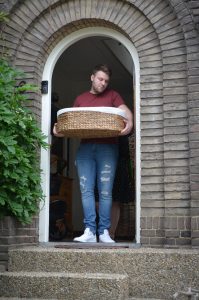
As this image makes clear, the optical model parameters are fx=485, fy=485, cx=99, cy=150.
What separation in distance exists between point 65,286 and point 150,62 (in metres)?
2.60

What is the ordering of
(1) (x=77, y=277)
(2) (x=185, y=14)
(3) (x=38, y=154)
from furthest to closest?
(3) (x=38, y=154)
(2) (x=185, y=14)
(1) (x=77, y=277)

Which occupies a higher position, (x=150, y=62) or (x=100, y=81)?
(x=150, y=62)

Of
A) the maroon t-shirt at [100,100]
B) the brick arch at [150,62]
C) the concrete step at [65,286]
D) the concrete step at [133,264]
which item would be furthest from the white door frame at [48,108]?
the concrete step at [65,286]

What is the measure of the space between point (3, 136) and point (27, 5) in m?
2.04

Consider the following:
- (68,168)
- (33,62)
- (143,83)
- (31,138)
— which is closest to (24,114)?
(31,138)

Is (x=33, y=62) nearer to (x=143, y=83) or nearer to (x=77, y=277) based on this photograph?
(x=143, y=83)

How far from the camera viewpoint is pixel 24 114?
4918 millimetres

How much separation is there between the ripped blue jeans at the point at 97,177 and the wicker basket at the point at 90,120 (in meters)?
0.46

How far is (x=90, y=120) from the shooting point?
497 cm

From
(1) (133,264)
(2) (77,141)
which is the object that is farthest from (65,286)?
(2) (77,141)

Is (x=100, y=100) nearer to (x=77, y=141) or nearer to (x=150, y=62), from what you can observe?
(x=150, y=62)

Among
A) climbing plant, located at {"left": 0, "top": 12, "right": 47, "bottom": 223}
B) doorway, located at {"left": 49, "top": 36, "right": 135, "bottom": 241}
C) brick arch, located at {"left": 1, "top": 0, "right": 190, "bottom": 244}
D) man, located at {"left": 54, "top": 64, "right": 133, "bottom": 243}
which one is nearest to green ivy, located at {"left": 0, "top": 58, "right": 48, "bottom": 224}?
climbing plant, located at {"left": 0, "top": 12, "right": 47, "bottom": 223}

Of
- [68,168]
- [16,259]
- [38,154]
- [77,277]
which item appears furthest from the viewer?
[68,168]

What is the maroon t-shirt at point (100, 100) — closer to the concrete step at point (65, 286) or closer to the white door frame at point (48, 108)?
the white door frame at point (48, 108)
